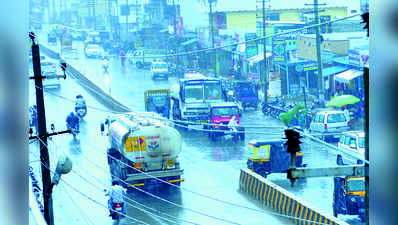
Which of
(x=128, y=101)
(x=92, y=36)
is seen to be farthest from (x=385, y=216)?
(x=92, y=36)

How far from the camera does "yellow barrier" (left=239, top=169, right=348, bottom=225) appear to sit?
416 cm

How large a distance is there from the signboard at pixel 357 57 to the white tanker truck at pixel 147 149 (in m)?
5.03

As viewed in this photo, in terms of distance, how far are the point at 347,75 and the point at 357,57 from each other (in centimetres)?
43

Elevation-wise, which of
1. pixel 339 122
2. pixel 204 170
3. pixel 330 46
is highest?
pixel 330 46

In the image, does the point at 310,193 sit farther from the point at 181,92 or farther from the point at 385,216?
the point at 385,216

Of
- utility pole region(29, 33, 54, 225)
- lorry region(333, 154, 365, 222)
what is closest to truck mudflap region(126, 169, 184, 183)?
lorry region(333, 154, 365, 222)

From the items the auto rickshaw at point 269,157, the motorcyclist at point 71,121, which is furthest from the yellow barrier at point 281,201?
the motorcyclist at point 71,121

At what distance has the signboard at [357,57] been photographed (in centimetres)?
978

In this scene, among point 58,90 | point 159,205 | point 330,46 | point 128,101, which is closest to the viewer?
point 159,205

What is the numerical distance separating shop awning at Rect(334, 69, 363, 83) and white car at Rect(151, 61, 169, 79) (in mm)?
5350

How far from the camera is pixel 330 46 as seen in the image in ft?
36.4

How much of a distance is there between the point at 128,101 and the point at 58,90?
244 cm

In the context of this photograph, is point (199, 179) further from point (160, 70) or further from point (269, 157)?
point (160, 70)

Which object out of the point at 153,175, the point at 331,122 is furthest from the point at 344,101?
the point at 153,175
